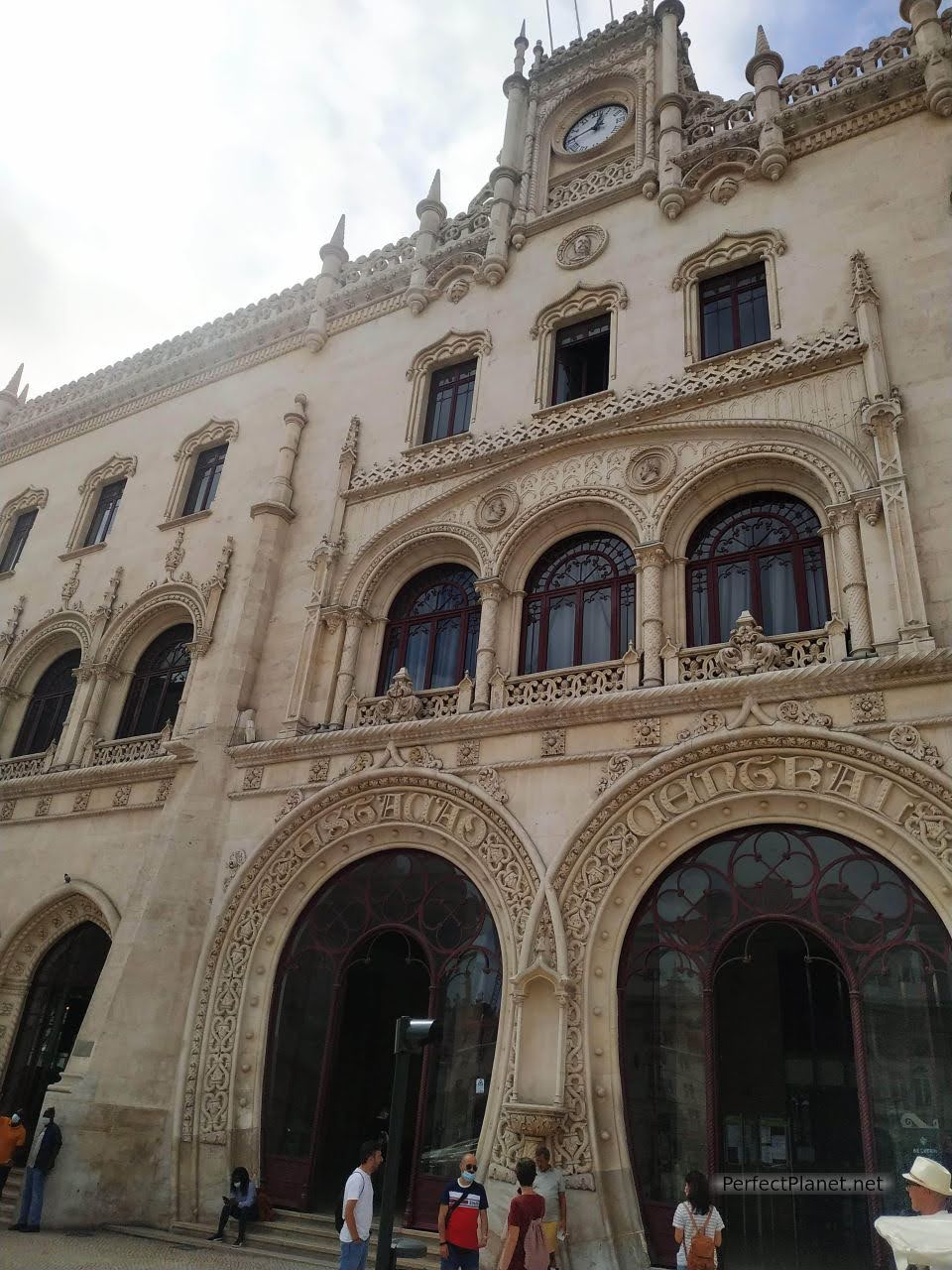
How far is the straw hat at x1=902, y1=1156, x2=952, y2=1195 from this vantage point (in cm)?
396

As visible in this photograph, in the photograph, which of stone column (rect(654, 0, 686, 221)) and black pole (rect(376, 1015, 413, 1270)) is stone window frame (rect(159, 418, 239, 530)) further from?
black pole (rect(376, 1015, 413, 1270))

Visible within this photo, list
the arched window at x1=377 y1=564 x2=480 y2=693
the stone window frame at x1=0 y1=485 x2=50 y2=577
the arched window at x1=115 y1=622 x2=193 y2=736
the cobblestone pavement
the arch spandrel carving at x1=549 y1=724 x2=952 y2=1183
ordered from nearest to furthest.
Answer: the cobblestone pavement
the arch spandrel carving at x1=549 y1=724 x2=952 y2=1183
the arched window at x1=377 y1=564 x2=480 y2=693
the arched window at x1=115 y1=622 x2=193 y2=736
the stone window frame at x1=0 y1=485 x2=50 y2=577

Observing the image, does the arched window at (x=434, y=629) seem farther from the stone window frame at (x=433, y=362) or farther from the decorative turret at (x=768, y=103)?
the decorative turret at (x=768, y=103)

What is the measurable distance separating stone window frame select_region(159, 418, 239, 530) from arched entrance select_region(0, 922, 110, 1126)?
8.69 meters

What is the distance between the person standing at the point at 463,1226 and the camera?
7867mm

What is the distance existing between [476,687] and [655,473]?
4.15 metres

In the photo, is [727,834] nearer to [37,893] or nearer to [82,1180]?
[82,1180]

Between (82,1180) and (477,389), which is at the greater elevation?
(477,389)

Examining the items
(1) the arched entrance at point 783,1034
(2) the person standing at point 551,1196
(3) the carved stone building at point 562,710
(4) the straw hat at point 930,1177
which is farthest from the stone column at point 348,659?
(4) the straw hat at point 930,1177

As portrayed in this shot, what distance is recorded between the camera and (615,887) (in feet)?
35.3

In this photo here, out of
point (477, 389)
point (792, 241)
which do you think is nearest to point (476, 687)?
point (477, 389)

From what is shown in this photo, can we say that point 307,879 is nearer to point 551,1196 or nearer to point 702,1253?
point 551,1196

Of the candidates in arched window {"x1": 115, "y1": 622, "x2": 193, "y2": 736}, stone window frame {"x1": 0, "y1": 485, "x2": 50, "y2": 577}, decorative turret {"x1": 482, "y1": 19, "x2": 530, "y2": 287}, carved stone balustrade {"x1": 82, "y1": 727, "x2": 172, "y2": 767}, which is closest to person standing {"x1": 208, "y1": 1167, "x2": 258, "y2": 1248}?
carved stone balustrade {"x1": 82, "y1": 727, "x2": 172, "y2": 767}

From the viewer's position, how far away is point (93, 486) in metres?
21.6
